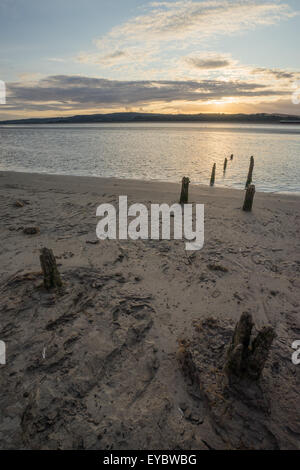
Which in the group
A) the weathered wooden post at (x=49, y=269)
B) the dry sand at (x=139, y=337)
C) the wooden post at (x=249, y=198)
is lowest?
the dry sand at (x=139, y=337)

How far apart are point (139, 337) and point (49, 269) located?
265 cm

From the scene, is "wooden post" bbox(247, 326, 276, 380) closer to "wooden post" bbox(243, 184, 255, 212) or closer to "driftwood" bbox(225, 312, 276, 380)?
"driftwood" bbox(225, 312, 276, 380)

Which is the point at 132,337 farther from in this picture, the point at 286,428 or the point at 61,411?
the point at 286,428

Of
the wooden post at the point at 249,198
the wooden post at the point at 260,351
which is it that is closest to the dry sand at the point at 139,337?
the wooden post at the point at 260,351

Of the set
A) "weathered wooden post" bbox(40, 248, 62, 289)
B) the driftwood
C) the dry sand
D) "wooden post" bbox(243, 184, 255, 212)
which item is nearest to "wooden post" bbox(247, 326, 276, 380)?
the driftwood

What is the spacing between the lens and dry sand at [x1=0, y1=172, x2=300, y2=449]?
3.45 meters

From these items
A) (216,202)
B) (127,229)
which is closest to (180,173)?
(216,202)

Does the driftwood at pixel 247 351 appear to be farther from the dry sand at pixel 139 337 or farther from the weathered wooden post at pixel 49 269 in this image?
the weathered wooden post at pixel 49 269

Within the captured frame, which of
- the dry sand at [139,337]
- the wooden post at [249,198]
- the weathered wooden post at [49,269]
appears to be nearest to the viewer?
the dry sand at [139,337]

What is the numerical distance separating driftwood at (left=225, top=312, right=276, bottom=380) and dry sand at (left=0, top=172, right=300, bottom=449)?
28 cm

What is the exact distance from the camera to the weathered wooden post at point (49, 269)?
18.6 ft

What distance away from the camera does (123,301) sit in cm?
588

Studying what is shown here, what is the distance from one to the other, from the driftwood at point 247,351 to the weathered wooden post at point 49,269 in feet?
13.7

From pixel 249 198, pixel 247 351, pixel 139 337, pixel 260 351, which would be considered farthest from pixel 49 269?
pixel 249 198
